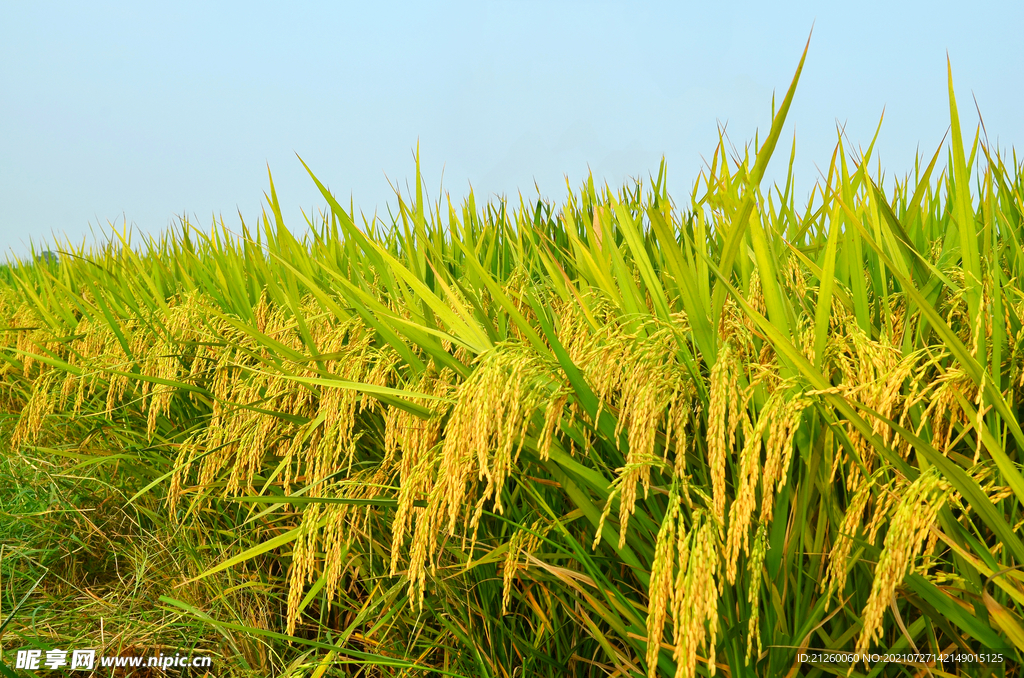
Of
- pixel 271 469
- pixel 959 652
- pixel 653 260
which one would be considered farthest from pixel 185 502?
pixel 959 652

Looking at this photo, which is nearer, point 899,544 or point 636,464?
point 899,544

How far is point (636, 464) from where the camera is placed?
1.05 metres

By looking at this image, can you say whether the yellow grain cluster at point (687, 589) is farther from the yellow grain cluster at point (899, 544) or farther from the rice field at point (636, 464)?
the yellow grain cluster at point (899, 544)

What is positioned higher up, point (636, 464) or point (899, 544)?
point (636, 464)

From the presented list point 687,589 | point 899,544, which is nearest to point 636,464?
point 687,589

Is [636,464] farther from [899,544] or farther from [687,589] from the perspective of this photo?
[899,544]

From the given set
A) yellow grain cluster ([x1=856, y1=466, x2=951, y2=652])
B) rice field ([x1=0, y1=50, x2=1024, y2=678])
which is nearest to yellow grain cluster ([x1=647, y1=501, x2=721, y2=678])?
rice field ([x1=0, y1=50, x2=1024, y2=678])

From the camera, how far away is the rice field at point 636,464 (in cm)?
112

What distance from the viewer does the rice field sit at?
1119 millimetres

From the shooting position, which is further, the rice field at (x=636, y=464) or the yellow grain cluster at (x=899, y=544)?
the rice field at (x=636, y=464)

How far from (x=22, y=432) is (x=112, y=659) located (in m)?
1.51

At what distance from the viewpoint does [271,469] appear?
2.33 metres

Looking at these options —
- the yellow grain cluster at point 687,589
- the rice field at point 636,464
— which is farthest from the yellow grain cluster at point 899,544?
the yellow grain cluster at point 687,589

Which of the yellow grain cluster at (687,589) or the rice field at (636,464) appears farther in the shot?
the rice field at (636,464)
